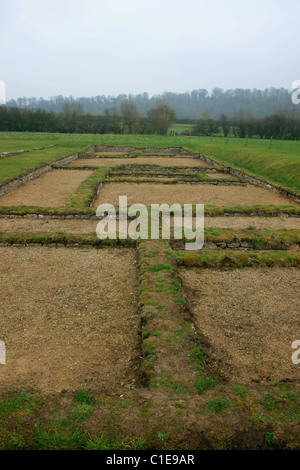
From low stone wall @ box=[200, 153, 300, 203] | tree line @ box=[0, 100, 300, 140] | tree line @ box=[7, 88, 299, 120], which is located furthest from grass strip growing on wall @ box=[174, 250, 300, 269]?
tree line @ box=[7, 88, 299, 120]

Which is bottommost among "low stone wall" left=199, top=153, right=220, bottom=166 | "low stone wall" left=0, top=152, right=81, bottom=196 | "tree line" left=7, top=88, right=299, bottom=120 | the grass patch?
the grass patch

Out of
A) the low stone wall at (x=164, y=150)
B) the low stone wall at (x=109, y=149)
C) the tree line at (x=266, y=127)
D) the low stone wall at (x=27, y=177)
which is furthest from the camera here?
the tree line at (x=266, y=127)

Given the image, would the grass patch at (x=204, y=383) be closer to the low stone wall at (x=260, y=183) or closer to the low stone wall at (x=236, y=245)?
the low stone wall at (x=236, y=245)

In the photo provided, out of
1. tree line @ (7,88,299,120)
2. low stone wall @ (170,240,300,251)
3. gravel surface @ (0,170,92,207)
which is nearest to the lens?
low stone wall @ (170,240,300,251)

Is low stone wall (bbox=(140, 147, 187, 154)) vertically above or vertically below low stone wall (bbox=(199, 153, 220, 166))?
above

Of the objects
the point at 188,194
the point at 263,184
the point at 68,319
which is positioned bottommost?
the point at 68,319

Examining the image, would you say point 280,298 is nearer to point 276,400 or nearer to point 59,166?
point 276,400

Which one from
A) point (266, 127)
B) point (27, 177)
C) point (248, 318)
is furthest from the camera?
point (266, 127)

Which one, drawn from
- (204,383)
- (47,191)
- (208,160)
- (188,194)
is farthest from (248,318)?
(208,160)

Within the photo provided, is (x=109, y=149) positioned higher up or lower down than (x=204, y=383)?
higher up

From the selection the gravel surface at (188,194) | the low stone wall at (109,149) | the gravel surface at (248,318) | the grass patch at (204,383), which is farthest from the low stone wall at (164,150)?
the grass patch at (204,383)

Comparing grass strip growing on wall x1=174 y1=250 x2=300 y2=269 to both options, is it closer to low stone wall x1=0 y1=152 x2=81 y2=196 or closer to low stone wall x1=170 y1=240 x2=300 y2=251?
low stone wall x1=170 y1=240 x2=300 y2=251

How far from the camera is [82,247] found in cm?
865

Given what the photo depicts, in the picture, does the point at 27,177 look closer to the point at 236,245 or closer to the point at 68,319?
the point at 236,245
